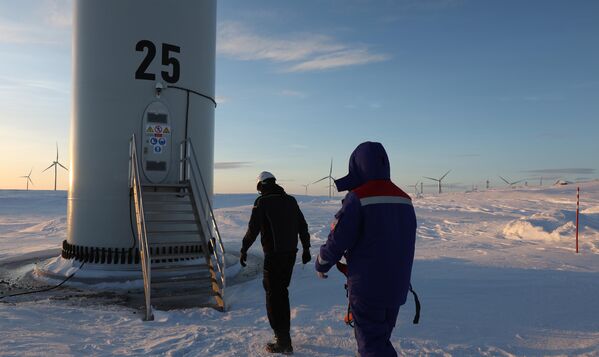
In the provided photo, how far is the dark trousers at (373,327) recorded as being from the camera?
3525 millimetres

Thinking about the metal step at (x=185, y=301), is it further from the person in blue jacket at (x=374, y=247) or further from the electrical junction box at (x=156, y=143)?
the person in blue jacket at (x=374, y=247)

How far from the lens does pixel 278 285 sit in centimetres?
532

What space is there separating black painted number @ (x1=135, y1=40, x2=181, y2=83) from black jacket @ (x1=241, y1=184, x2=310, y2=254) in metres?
5.71

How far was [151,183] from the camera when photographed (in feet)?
31.7

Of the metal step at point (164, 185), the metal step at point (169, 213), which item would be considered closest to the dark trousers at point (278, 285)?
the metal step at point (169, 213)

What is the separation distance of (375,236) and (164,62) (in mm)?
8099

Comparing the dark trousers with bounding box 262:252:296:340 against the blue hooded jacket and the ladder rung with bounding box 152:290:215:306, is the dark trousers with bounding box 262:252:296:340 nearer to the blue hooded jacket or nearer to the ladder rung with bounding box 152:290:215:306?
the blue hooded jacket

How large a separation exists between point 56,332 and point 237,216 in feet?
66.1

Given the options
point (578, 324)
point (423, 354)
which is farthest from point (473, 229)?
point (423, 354)

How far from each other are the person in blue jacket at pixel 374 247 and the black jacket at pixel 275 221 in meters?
1.72

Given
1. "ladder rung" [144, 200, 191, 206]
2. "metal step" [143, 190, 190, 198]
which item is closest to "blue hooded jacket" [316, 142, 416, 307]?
"metal step" [143, 190, 190, 198]

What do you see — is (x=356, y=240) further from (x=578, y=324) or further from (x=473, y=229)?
(x=473, y=229)

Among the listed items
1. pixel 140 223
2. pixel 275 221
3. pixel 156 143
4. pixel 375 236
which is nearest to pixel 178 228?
pixel 156 143

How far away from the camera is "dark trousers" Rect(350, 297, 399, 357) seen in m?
3.53
